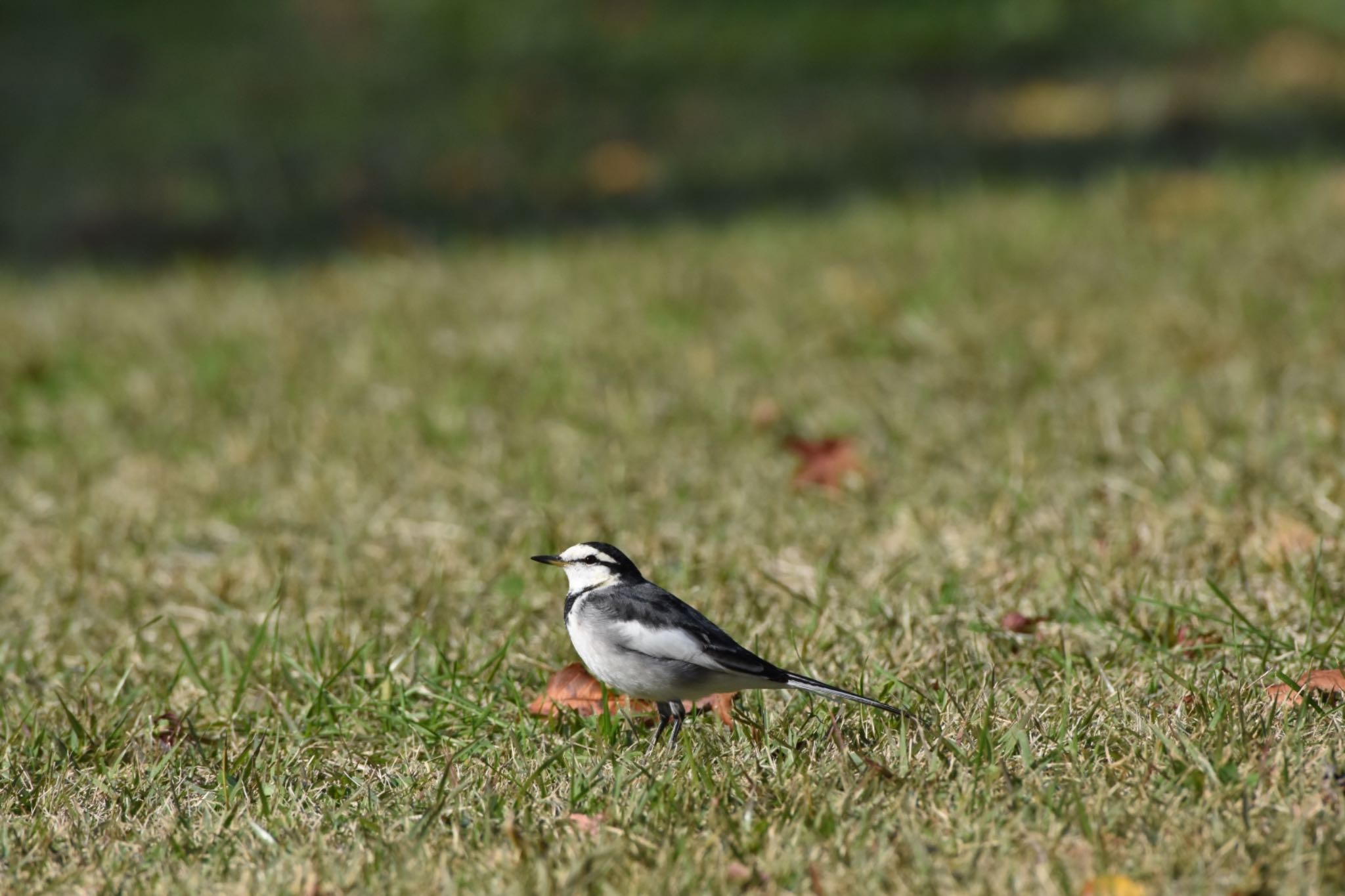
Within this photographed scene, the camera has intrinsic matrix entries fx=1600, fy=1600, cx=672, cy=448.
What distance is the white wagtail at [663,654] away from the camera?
9.17 ft

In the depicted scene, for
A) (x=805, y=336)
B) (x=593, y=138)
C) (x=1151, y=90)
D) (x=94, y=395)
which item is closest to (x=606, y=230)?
(x=593, y=138)

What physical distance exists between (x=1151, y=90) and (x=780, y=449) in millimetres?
6192

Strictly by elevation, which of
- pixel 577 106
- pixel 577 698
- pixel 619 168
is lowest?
pixel 577 698

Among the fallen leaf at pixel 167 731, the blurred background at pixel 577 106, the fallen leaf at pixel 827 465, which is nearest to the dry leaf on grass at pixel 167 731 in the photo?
the fallen leaf at pixel 167 731

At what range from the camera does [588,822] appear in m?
2.59

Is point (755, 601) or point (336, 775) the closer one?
point (336, 775)

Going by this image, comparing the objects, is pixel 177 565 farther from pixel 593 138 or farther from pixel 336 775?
pixel 593 138

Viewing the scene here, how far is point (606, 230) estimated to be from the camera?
834cm

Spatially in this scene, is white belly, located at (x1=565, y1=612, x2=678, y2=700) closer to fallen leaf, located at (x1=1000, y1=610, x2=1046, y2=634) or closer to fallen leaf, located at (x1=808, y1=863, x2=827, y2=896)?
fallen leaf, located at (x1=808, y1=863, x2=827, y2=896)

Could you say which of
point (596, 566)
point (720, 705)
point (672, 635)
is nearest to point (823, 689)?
point (672, 635)

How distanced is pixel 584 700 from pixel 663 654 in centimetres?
40

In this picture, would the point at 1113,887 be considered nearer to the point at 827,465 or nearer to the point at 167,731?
the point at 167,731

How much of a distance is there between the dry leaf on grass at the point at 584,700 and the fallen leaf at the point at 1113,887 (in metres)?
0.93

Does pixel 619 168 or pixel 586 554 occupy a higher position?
pixel 586 554
